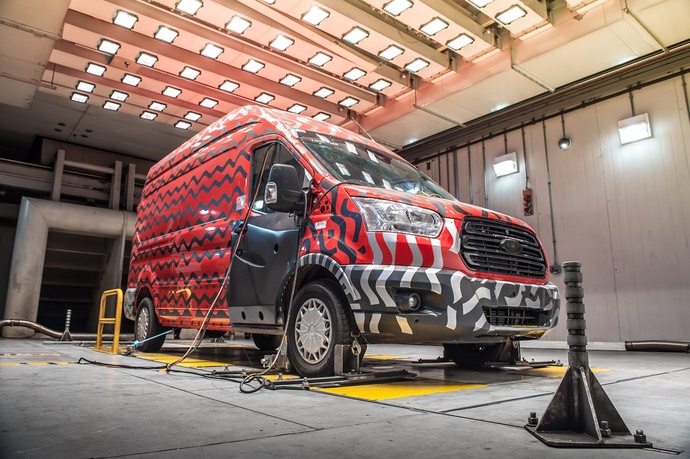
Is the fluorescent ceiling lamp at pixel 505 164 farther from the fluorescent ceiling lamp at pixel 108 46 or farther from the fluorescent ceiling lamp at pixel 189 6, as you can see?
the fluorescent ceiling lamp at pixel 108 46

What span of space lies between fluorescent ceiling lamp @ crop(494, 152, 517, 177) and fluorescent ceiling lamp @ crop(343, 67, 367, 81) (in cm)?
375

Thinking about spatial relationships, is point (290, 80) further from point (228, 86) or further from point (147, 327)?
point (147, 327)

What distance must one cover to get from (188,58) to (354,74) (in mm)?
3123

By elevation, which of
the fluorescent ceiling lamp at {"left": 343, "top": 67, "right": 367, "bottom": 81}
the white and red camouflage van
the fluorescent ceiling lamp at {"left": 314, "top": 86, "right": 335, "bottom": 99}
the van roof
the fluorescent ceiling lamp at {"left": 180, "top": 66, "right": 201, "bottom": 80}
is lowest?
the white and red camouflage van

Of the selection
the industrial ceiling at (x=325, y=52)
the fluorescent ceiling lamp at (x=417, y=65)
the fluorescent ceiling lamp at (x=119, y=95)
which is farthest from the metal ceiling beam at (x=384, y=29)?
the fluorescent ceiling lamp at (x=119, y=95)

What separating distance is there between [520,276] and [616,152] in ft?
22.2

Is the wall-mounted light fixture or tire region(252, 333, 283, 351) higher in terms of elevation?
the wall-mounted light fixture

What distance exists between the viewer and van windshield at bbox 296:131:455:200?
4.00 m

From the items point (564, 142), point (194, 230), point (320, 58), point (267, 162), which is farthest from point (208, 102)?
point (564, 142)

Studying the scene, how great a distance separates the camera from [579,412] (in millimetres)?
1938

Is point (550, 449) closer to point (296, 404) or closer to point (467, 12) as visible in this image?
point (296, 404)

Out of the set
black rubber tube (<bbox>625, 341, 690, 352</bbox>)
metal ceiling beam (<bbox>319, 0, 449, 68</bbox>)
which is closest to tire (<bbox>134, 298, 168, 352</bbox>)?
metal ceiling beam (<bbox>319, 0, 449, 68</bbox>)

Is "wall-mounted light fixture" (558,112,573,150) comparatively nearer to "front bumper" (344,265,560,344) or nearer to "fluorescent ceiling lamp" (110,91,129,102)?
"front bumper" (344,265,560,344)

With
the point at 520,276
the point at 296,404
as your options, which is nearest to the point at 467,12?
the point at 520,276
